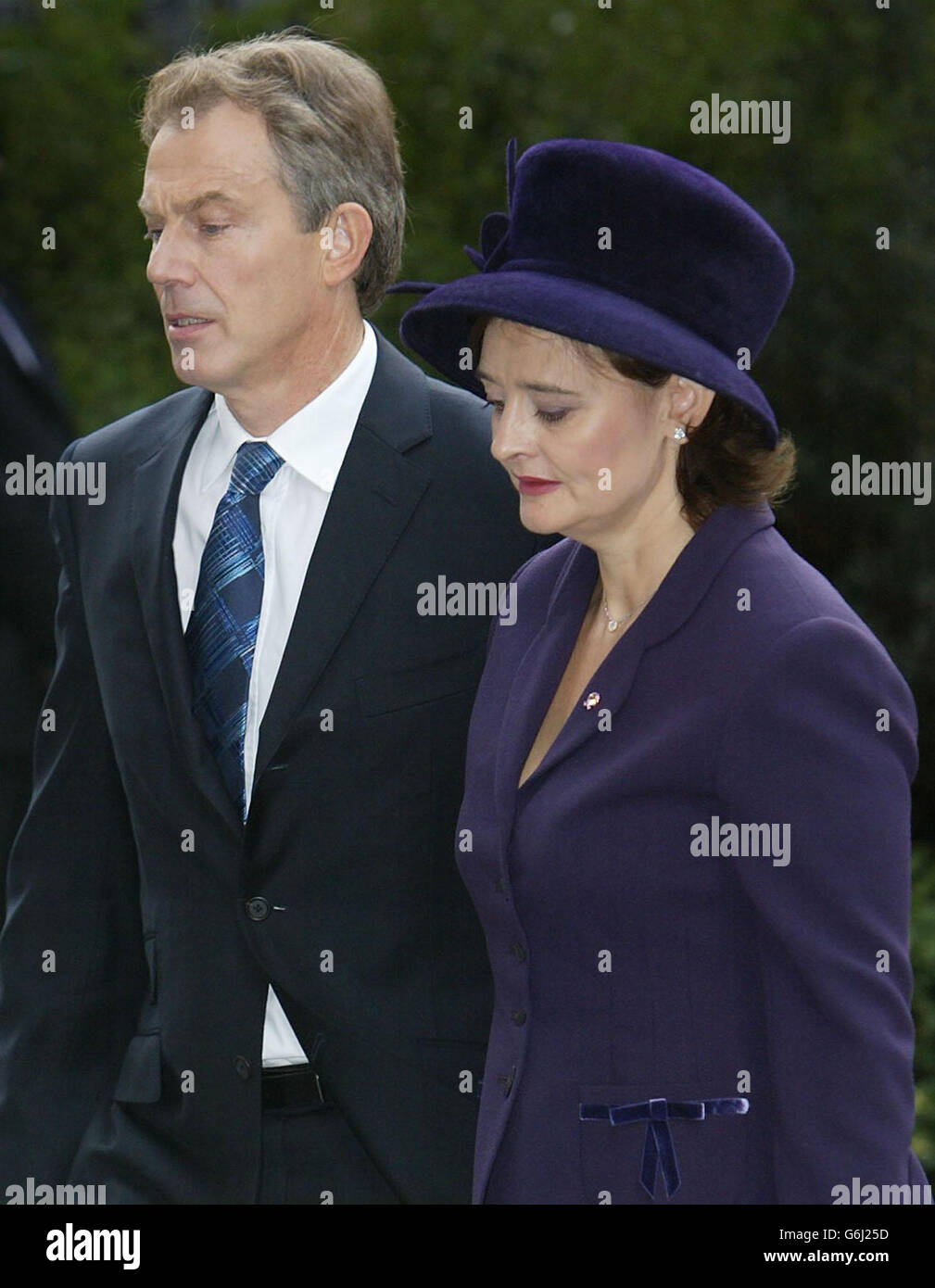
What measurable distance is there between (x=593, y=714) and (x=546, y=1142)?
52 centimetres

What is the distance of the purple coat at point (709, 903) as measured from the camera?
7.70 ft

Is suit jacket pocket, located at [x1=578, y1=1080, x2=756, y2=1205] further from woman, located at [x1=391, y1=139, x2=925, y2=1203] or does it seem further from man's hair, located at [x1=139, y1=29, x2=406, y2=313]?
man's hair, located at [x1=139, y1=29, x2=406, y2=313]

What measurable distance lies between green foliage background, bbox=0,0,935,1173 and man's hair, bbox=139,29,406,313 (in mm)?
3581

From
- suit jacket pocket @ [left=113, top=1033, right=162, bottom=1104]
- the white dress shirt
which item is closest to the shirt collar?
the white dress shirt

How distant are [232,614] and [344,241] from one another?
0.57m

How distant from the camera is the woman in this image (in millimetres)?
2352

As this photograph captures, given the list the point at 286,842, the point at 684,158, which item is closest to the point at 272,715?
the point at 286,842

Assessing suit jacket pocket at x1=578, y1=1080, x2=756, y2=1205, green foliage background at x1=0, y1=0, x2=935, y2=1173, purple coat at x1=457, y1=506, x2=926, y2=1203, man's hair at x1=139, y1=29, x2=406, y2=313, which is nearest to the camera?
purple coat at x1=457, y1=506, x2=926, y2=1203

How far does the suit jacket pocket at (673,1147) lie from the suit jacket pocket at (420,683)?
63cm

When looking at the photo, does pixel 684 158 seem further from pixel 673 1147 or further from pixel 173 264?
pixel 673 1147

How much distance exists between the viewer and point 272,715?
2.90 metres

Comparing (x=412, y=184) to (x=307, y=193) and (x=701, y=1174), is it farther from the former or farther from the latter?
(x=701, y=1174)

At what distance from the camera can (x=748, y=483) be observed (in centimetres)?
259

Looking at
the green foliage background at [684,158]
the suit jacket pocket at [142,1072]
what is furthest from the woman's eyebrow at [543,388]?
the green foliage background at [684,158]
